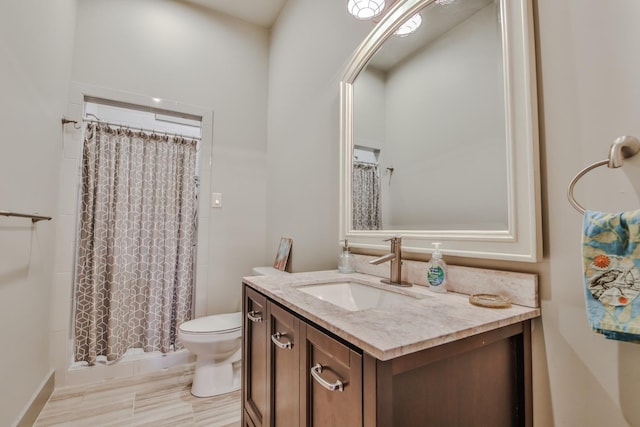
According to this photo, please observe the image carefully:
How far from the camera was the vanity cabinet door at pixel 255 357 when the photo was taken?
1.03 meters

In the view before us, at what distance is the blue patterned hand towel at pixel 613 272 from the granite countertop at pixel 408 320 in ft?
0.58

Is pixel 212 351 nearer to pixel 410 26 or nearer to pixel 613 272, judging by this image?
pixel 613 272

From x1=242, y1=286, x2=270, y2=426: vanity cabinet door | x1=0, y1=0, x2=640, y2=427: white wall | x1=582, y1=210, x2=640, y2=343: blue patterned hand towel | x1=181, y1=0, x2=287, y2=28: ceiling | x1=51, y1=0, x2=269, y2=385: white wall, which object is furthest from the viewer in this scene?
x1=181, y1=0, x2=287, y2=28: ceiling

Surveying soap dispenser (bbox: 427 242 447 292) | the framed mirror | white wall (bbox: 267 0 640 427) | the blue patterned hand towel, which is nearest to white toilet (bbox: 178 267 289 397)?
the framed mirror

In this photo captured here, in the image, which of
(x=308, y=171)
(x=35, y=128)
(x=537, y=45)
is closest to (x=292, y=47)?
(x=308, y=171)

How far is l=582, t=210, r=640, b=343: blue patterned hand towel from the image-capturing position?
21.3 inches

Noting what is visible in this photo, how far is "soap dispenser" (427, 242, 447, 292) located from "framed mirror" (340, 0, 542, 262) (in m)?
0.05

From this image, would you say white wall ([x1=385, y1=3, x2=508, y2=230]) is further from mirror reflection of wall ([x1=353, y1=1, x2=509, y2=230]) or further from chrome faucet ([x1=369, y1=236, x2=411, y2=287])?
chrome faucet ([x1=369, y1=236, x2=411, y2=287])

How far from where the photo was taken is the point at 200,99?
2400mm

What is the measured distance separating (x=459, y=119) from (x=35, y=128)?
6.52 ft

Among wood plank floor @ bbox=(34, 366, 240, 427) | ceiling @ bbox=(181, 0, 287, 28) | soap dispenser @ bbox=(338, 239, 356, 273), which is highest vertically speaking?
ceiling @ bbox=(181, 0, 287, 28)

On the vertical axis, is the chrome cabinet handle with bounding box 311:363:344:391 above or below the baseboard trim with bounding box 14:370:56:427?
above

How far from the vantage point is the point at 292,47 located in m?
2.27

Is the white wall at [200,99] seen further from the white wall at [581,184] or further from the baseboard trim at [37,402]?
the white wall at [581,184]
